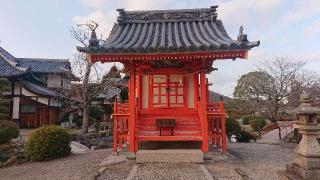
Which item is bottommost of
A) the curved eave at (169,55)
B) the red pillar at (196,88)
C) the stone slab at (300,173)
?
the stone slab at (300,173)

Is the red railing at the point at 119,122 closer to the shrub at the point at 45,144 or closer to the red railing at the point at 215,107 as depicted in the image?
the shrub at the point at 45,144

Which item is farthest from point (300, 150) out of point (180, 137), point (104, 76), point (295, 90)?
point (295, 90)

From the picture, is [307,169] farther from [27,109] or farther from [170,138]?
[27,109]

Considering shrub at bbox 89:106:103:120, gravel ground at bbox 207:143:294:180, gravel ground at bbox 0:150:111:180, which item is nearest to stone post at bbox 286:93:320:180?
gravel ground at bbox 207:143:294:180

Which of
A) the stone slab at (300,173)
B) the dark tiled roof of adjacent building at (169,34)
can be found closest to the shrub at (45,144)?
the dark tiled roof of adjacent building at (169,34)

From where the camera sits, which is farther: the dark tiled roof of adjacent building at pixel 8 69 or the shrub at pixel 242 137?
the dark tiled roof of adjacent building at pixel 8 69

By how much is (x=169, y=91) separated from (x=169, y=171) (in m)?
4.38

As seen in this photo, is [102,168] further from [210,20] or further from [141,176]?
[210,20]

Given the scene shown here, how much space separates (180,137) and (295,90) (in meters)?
27.0

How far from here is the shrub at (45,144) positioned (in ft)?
44.0

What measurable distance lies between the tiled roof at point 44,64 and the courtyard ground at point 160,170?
104 ft

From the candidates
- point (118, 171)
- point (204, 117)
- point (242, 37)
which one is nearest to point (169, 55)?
point (242, 37)

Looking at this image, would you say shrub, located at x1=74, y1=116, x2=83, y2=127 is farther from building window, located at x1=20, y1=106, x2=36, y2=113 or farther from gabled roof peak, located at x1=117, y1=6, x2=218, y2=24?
gabled roof peak, located at x1=117, y1=6, x2=218, y2=24

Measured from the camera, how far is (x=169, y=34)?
13438mm
